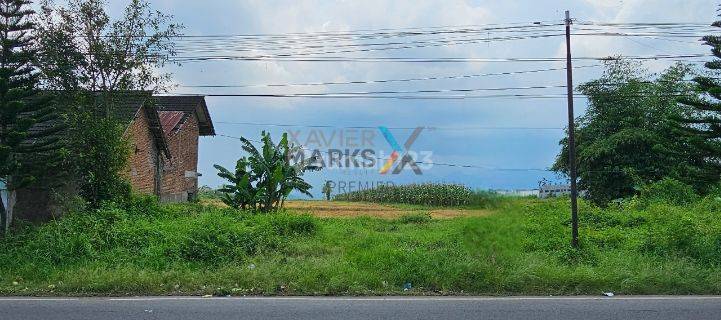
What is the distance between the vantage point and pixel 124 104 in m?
15.5

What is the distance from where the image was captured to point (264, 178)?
1655cm

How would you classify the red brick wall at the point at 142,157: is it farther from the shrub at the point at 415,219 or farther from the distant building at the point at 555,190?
the distant building at the point at 555,190

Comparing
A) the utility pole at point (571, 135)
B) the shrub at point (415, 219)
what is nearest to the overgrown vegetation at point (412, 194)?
the shrub at point (415, 219)

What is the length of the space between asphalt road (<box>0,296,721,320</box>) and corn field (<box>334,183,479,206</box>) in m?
15.3

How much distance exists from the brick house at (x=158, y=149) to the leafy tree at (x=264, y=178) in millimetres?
2824

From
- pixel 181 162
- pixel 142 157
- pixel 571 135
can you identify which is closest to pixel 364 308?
pixel 571 135

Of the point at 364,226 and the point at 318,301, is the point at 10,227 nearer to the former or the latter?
the point at 364,226

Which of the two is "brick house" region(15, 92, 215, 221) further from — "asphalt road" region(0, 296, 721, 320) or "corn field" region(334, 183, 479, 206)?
"asphalt road" region(0, 296, 721, 320)

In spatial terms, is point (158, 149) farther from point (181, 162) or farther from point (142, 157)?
point (181, 162)

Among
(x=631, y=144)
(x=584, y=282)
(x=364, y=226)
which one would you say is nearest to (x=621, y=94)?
(x=631, y=144)

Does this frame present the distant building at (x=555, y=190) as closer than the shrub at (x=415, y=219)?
No

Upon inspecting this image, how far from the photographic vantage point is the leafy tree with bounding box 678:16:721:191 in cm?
1834

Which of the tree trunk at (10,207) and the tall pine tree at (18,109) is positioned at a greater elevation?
the tall pine tree at (18,109)

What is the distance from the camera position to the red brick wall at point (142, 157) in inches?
751
